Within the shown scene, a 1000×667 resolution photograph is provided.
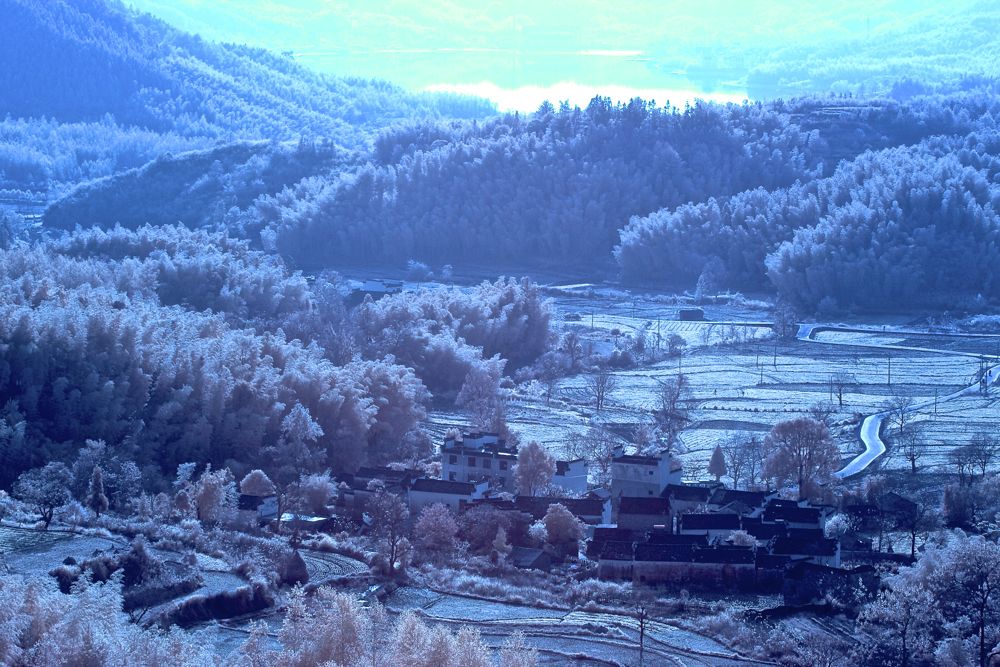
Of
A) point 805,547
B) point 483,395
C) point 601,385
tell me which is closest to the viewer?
point 805,547

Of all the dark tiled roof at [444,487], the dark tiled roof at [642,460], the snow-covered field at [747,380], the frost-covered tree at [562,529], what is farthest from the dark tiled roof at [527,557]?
the snow-covered field at [747,380]

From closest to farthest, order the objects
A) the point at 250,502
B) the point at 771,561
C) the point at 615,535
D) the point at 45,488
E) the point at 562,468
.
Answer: the point at 771,561 → the point at 45,488 → the point at 615,535 → the point at 250,502 → the point at 562,468

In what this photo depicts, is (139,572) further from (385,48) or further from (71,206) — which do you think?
(385,48)

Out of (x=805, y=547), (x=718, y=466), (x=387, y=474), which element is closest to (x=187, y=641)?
(x=805, y=547)

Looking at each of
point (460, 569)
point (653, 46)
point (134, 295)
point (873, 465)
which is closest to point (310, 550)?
point (460, 569)

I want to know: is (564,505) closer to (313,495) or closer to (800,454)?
(313,495)
